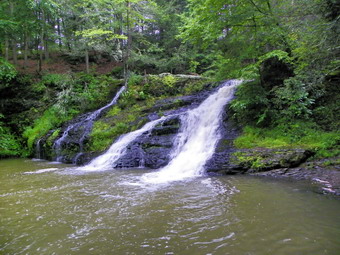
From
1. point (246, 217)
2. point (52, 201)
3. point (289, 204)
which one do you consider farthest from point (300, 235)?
point (52, 201)

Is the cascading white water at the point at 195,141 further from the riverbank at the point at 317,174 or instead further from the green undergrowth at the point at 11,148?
Answer: the green undergrowth at the point at 11,148

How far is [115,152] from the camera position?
969cm

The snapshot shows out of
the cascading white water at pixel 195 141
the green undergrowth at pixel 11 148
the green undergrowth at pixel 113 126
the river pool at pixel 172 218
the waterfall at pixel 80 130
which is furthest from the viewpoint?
the green undergrowth at pixel 11 148

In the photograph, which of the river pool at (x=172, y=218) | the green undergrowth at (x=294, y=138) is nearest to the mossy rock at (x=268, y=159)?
the green undergrowth at (x=294, y=138)

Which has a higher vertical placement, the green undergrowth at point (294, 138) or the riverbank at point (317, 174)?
the green undergrowth at point (294, 138)

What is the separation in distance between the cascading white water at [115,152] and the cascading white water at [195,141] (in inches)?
62.2

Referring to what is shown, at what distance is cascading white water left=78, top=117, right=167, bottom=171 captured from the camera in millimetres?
9066

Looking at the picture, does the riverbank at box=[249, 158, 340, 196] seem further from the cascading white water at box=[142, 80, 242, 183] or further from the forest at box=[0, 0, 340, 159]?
the cascading white water at box=[142, 80, 242, 183]

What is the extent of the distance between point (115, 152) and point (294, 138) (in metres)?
6.74

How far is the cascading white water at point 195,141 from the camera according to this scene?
7.28m

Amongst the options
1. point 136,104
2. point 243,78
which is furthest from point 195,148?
point 136,104

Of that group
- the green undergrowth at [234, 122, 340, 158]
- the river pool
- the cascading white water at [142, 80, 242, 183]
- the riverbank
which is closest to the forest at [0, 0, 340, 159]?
the green undergrowth at [234, 122, 340, 158]

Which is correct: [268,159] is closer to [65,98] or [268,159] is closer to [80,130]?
[80,130]

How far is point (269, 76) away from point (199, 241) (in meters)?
7.73
